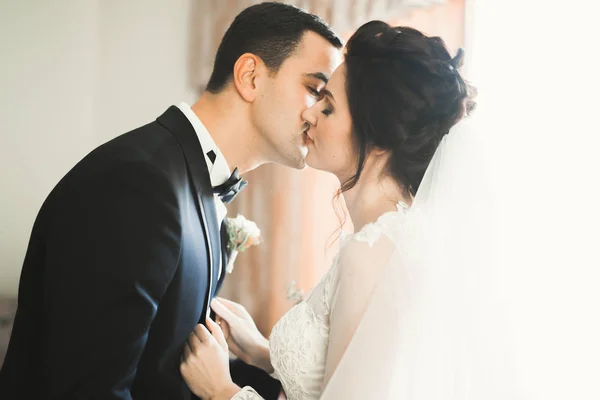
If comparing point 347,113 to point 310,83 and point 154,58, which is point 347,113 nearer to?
point 310,83

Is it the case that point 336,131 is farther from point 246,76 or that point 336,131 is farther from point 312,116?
point 246,76

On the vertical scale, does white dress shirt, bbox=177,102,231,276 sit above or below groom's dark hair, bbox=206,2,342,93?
below

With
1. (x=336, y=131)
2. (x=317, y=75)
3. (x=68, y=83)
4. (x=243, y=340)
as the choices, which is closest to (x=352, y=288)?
(x=336, y=131)

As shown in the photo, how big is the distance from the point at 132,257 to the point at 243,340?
723mm

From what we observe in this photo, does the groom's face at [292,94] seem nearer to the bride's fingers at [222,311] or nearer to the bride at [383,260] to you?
the bride at [383,260]

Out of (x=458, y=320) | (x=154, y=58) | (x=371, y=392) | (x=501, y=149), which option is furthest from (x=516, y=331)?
(x=154, y=58)

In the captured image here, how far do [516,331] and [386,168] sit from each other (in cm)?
50

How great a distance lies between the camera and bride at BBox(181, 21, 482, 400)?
1.18 m

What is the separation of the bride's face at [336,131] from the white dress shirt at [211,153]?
0.30 meters

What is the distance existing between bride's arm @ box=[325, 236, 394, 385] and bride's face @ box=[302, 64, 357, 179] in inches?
10.9

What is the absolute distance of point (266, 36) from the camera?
1.78 metres

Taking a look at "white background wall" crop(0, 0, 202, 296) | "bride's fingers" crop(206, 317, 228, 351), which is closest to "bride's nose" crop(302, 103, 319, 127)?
"bride's fingers" crop(206, 317, 228, 351)

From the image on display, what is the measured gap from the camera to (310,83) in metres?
1.80

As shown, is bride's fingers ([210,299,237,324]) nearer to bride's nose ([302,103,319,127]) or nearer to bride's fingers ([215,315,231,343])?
bride's fingers ([215,315,231,343])
